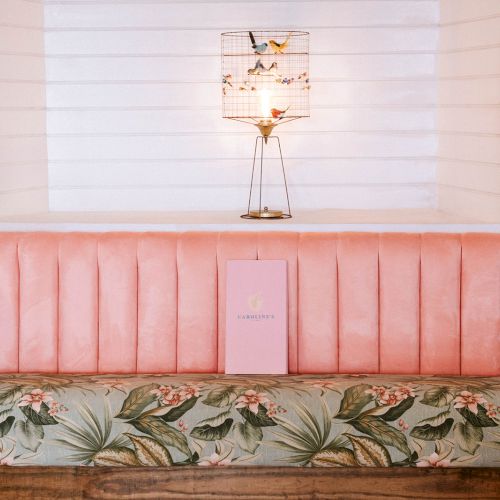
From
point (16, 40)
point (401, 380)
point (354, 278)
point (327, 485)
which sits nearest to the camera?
point (327, 485)

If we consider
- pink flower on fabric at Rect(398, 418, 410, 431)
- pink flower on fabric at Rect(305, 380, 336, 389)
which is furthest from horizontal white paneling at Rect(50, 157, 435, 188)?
pink flower on fabric at Rect(398, 418, 410, 431)

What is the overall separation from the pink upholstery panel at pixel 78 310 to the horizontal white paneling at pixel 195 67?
109 centimetres

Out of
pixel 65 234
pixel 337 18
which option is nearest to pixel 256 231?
pixel 65 234

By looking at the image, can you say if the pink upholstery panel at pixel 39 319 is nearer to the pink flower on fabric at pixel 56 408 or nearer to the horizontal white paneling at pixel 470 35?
the pink flower on fabric at pixel 56 408

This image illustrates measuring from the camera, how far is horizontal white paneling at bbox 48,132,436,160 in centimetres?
368

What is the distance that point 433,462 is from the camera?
7.61 feet

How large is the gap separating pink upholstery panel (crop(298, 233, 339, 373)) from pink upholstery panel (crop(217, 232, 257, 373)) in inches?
7.4

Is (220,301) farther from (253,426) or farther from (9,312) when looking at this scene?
(9,312)

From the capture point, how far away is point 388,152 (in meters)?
3.68

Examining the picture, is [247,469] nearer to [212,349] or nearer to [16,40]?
[212,349]

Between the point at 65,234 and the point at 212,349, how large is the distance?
25.6 inches

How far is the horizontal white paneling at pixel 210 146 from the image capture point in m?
3.68

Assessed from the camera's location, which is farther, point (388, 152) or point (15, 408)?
point (388, 152)

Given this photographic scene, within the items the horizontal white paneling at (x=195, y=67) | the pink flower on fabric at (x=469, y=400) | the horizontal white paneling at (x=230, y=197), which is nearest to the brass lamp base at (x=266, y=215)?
the horizontal white paneling at (x=230, y=197)
